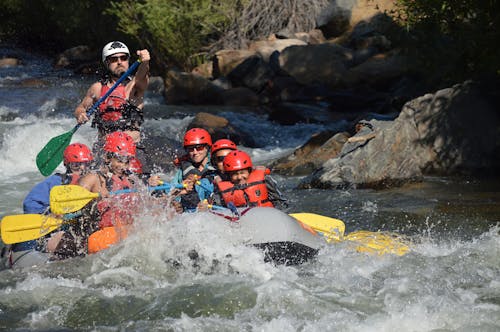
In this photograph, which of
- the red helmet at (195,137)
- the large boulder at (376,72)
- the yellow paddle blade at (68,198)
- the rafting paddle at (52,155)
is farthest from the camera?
the large boulder at (376,72)

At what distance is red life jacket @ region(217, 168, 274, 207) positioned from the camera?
621 cm

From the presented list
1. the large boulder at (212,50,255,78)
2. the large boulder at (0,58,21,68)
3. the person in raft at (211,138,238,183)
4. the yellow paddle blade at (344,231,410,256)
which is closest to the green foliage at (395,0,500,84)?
the yellow paddle blade at (344,231,410,256)

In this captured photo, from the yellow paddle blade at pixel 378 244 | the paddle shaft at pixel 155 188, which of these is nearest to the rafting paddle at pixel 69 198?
the paddle shaft at pixel 155 188

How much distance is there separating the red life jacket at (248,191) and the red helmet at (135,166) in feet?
2.20

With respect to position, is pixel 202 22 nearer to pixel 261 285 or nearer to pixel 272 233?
pixel 272 233

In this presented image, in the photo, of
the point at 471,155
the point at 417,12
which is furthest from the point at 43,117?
the point at 471,155

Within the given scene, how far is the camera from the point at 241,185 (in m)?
6.20

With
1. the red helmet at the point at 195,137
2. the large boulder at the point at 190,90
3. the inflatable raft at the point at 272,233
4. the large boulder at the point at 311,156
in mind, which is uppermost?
the red helmet at the point at 195,137

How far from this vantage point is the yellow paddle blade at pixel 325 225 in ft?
20.9

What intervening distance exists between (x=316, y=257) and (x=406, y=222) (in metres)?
1.88

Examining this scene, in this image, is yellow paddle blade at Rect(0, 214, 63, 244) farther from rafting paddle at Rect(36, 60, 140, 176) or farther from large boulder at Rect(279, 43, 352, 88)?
large boulder at Rect(279, 43, 352, 88)

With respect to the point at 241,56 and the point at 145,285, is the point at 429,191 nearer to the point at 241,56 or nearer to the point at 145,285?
the point at 145,285

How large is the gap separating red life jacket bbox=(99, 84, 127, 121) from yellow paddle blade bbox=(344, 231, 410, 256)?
2122 millimetres

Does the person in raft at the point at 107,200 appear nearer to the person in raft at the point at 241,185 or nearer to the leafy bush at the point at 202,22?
the person in raft at the point at 241,185
